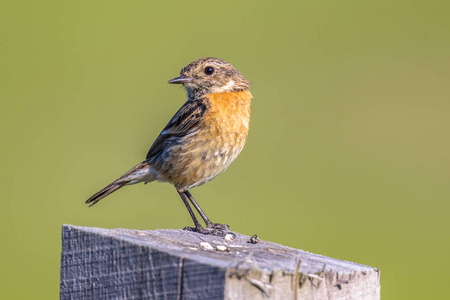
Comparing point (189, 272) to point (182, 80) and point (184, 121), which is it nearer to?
point (184, 121)

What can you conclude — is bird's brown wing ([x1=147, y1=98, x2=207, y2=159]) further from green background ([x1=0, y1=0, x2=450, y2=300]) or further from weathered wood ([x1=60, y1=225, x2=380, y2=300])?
weathered wood ([x1=60, y1=225, x2=380, y2=300])

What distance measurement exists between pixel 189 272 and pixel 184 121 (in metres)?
3.43

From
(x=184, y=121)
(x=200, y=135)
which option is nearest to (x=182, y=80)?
(x=184, y=121)

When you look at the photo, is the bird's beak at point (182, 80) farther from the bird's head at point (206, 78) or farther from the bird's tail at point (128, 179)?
the bird's tail at point (128, 179)

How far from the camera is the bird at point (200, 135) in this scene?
624cm

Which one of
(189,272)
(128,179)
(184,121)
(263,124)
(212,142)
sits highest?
(263,124)

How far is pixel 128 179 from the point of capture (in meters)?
6.47

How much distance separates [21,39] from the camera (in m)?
15.8

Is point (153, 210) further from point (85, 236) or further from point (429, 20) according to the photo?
point (429, 20)

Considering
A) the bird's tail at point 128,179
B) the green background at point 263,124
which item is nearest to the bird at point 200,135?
the bird's tail at point 128,179

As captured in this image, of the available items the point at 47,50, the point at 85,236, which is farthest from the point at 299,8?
the point at 85,236

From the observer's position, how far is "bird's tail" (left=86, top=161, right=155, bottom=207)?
6.35 metres

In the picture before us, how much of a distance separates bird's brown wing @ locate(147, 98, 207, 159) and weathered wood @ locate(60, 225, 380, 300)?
259cm

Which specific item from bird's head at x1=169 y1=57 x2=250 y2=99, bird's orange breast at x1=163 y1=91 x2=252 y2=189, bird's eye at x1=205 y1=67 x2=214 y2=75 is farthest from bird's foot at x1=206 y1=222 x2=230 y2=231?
bird's eye at x1=205 y1=67 x2=214 y2=75
